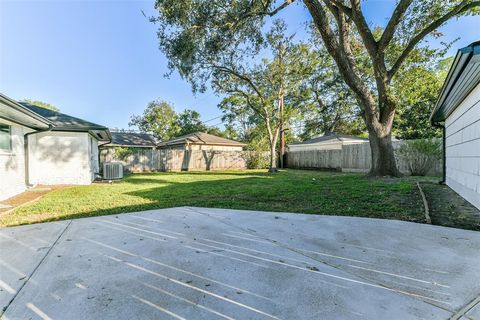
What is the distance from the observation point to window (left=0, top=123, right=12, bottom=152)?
21.6 ft

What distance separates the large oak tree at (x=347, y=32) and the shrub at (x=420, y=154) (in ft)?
8.35

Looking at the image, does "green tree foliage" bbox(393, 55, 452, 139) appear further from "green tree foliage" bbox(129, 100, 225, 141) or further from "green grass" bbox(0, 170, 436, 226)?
"green tree foliage" bbox(129, 100, 225, 141)

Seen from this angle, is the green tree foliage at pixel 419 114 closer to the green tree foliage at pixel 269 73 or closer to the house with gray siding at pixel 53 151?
the green tree foliage at pixel 269 73

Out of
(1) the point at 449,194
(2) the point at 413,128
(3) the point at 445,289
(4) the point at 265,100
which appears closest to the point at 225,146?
(4) the point at 265,100

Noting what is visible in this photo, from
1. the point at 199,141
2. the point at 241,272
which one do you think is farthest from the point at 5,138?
the point at 199,141

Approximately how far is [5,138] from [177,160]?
1271 cm

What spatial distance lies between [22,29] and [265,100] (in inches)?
479

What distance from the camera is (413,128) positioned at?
685 inches

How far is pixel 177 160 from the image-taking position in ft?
63.7

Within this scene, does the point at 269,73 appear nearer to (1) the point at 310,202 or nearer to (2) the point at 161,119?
(1) the point at 310,202

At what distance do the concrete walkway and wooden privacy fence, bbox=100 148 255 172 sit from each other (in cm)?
1486

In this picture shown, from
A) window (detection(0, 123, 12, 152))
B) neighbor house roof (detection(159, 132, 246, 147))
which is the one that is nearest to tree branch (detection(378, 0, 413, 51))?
window (detection(0, 123, 12, 152))

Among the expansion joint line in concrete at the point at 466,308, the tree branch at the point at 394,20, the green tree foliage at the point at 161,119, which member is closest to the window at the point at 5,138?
the expansion joint line in concrete at the point at 466,308

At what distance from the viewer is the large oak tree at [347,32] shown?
765cm
